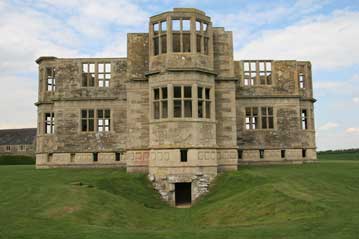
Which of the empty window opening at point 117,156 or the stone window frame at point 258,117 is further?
the stone window frame at point 258,117

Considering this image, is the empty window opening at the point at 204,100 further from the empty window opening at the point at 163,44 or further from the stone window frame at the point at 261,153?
the stone window frame at the point at 261,153

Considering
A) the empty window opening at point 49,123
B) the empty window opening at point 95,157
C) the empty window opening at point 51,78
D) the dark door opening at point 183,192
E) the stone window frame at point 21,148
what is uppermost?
the empty window opening at point 51,78

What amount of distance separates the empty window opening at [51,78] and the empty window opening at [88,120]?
4279mm

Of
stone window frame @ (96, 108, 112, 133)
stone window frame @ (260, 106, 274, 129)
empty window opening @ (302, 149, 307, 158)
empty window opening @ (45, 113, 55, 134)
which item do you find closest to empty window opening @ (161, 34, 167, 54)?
stone window frame @ (96, 108, 112, 133)

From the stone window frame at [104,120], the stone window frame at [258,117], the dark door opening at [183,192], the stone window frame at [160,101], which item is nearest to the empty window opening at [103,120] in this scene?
the stone window frame at [104,120]

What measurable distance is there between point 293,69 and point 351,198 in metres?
22.5

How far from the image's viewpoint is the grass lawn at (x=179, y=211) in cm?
1304

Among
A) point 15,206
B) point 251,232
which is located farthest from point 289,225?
point 15,206

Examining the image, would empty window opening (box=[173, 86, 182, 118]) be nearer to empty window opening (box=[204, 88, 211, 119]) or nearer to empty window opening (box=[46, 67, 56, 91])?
empty window opening (box=[204, 88, 211, 119])

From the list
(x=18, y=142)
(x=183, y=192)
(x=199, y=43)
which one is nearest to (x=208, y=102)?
(x=199, y=43)

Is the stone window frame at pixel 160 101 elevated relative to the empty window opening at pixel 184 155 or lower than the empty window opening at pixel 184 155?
elevated

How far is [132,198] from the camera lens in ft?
76.0

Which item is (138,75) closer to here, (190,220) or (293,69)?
(190,220)

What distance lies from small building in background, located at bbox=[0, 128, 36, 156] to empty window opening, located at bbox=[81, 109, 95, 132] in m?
48.1
